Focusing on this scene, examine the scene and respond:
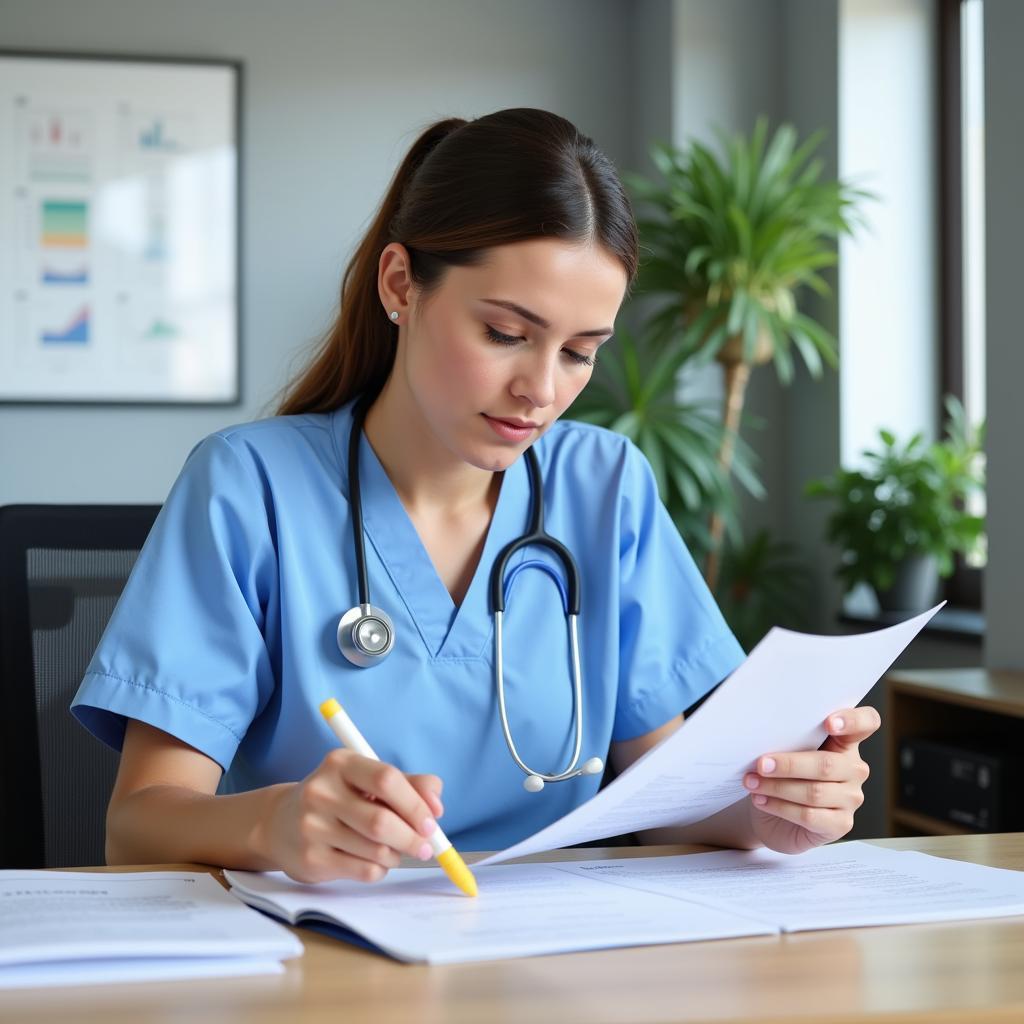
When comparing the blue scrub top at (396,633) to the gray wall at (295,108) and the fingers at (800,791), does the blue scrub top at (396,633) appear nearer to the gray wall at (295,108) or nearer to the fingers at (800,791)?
the fingers at (800,791)

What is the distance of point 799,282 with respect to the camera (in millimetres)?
3914

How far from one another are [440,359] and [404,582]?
22cm

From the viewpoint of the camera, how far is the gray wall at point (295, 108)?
→ 391cm

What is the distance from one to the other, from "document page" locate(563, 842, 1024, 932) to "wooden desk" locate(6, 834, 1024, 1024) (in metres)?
0.05

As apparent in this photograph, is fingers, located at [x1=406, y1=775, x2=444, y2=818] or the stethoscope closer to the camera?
fingers, located at [x1=406, y1=775, x2=444, y2=818]

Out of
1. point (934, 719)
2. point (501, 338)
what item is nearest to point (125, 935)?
point (501, 338)

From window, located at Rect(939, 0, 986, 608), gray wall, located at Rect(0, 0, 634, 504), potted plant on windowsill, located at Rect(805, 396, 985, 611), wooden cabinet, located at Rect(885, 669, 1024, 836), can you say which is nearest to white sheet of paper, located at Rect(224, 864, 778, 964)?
wooden cabinet, located at Rect(885, 669, 1024, 836)

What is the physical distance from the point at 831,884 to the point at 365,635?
47 cm

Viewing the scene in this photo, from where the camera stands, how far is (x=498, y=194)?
3.96 feet

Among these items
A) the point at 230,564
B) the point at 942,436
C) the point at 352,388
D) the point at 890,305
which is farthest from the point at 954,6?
the point at 230,564

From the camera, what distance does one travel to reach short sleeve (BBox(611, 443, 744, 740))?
1.37 meters

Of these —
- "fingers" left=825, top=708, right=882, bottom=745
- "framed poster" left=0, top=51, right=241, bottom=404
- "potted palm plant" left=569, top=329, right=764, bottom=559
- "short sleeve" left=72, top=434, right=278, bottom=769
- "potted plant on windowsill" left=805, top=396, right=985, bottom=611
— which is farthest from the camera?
"framed poster" left=0, top=51, right=241, bottom=404

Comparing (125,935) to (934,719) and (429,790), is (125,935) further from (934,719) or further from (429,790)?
(934,719)

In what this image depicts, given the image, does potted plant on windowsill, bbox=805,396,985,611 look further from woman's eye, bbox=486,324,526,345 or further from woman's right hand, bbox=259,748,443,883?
woman's right hand, bbox=259,748,443,883
